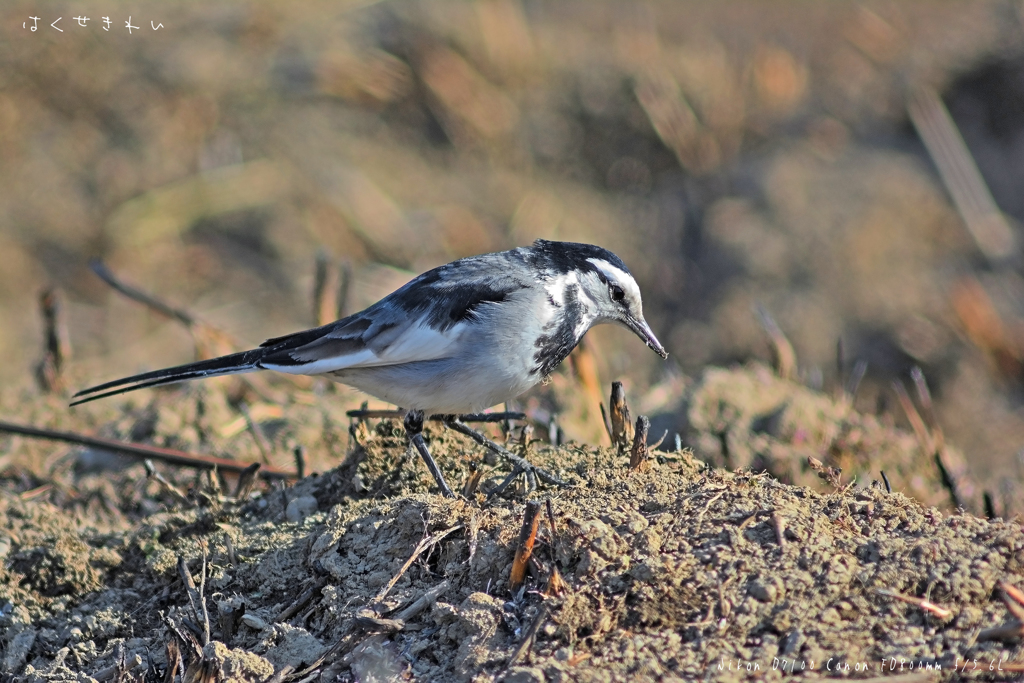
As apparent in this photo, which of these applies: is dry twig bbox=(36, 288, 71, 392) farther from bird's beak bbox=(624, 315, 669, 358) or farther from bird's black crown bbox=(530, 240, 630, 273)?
bird's beak bbox=(624, 315, 669, 358)

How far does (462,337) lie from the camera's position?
4.38 meters

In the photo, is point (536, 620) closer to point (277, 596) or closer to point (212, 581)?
point (277, 596)

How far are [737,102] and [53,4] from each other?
7338 millimetres

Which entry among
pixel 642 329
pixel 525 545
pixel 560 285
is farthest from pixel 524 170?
pixel 525 545

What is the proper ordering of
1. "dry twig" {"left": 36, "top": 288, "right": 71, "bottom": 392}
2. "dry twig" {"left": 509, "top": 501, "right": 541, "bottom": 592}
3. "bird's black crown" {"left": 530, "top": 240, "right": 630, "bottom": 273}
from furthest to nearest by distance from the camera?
"dry twig" {"left": 36, "top": 288, "right": 71, "bottom": 392} < "bird's black crown" {"left": 530, "top": 240, "right": 630, "bottom": 273} < "dry twig" {"left": 509, "top": 501, "right": 541, "bottom": 592}

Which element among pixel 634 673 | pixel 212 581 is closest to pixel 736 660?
pixel 634 673

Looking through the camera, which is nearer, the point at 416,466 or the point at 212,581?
the point at 212,581

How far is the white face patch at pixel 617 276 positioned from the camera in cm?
474

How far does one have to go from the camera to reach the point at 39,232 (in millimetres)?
9602

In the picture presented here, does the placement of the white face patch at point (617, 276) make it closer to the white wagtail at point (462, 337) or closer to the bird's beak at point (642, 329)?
the white wagtail at point (462, 337)

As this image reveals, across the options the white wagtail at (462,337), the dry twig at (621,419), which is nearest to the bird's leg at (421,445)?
the white wagtail at (462,337)

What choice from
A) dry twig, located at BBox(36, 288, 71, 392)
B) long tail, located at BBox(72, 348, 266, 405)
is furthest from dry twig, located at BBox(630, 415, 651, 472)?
dry twig, located at BBox(36, 288, 71, 392)

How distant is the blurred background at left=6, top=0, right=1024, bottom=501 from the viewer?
8719 mm

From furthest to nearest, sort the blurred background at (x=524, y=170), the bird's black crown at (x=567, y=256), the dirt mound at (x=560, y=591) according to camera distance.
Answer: the blurred background at (x=524, y=170), the bird's black crown at (x=567, y=256), the dirt mound at (x=560, y=591)
